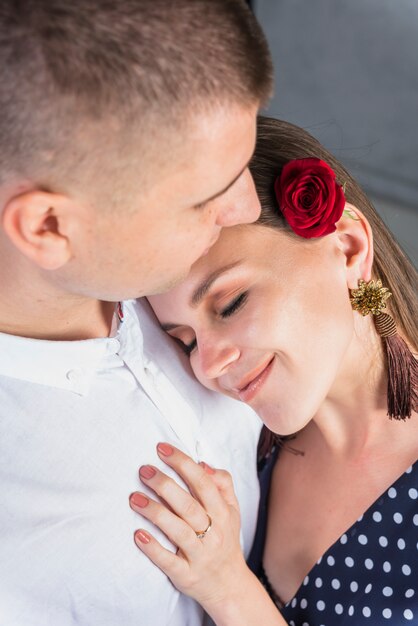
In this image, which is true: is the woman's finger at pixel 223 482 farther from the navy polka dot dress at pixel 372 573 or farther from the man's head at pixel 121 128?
the man's head at pixel 121 128

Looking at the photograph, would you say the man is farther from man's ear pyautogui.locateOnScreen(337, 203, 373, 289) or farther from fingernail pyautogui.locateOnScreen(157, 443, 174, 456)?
man's ear pyautogui.locateOnScreen(337, 203, 373, 289)

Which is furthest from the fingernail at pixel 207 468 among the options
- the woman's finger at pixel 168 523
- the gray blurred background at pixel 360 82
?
the gray blurred background at pixel 360 82

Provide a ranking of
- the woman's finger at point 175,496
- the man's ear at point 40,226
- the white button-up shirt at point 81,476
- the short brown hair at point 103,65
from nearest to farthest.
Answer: the short brown hair at point 103,65 → the man's ear at point 40,226 → the white button-up shirt at point 81,476 → the woman's finger at point 175,496

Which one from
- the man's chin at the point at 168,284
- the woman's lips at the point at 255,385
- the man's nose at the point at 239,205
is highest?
the man's nose at the point at 239,205

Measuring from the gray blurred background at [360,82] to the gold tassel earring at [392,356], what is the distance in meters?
2.01

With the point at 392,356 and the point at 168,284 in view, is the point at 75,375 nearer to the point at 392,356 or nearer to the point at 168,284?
the point at 168,284

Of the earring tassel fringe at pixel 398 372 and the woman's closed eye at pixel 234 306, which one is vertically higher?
the woman's closed eye at pixel 234 306

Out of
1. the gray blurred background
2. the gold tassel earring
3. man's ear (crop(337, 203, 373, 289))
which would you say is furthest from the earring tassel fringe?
the gray blurred background

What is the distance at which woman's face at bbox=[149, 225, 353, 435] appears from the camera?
1.54 metres

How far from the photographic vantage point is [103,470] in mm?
1438

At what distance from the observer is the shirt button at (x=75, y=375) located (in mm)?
1453

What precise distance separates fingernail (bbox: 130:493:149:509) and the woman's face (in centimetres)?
25

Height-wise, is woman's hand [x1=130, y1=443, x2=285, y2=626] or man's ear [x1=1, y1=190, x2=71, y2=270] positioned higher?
man's ear [x1=1, y1=190, x2=71, y2=270]

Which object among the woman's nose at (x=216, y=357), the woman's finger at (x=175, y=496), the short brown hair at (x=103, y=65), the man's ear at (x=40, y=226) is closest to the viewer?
the short brown hair at (x=103, y=65)
